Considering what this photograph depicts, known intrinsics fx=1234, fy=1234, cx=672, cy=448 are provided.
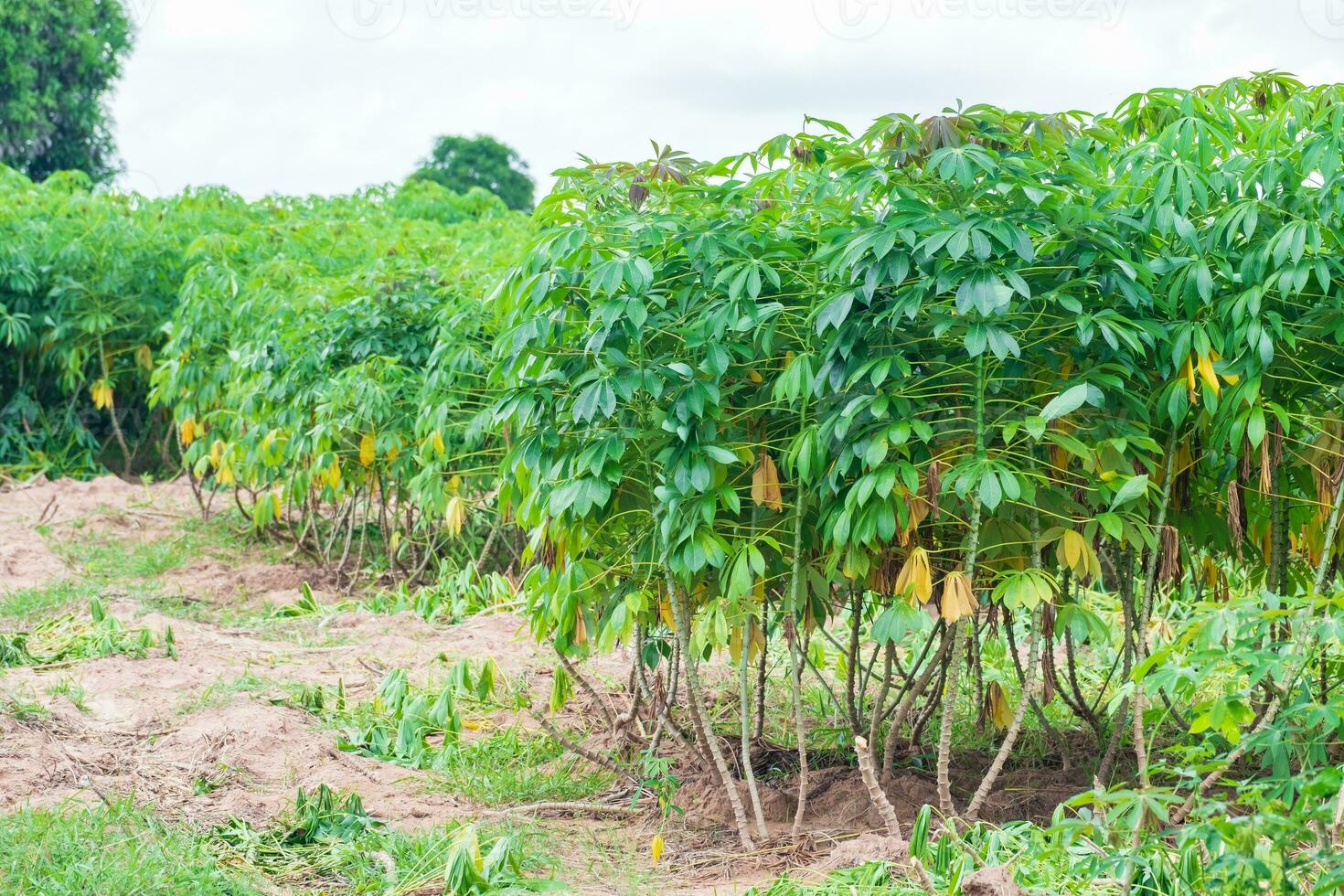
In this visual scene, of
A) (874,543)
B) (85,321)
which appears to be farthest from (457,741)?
(85,321)

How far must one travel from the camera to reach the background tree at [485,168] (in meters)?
29.8

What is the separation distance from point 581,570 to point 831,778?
1.03 meters

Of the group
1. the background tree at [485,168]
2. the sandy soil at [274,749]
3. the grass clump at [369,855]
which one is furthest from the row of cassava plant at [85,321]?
the background tree at [485,168]

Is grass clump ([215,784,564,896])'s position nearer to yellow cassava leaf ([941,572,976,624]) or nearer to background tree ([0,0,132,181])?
yellow cassava leaf ([941,572,976,624])

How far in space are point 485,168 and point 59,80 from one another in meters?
11.9

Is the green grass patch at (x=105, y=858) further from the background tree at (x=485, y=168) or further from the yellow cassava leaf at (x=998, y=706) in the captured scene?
the background tree at (x=485, y=168)

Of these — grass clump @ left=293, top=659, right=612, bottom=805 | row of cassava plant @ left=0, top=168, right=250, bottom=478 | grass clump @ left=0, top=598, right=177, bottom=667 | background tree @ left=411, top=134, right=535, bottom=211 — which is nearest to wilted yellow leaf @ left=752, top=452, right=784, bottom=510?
grass clump @ left=293, top=659, right=612, bottom=805

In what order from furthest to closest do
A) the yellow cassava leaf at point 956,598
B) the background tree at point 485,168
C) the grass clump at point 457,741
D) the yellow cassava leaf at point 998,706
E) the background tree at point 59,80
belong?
1. the background tree at point 485,168
2. the background tree at point 59,80
3. the grass clump at point 457,741
4. the yellow cassava leaf at point 998,706
5. the yellow cassava leaf at point 956,598

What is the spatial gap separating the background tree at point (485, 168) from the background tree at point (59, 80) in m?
9.82

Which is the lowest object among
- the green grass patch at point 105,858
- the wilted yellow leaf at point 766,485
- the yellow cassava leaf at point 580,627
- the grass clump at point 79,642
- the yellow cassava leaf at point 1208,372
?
the green grass patch at point 105,858

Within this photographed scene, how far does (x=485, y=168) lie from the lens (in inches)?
1185

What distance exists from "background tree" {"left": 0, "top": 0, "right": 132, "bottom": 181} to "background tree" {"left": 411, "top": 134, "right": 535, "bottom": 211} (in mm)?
9823

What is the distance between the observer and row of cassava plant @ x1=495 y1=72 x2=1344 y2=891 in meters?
2.62

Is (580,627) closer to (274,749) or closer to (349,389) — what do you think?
(274,749)
